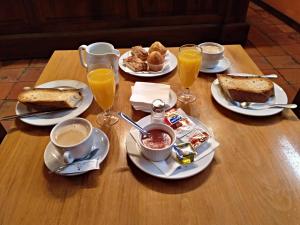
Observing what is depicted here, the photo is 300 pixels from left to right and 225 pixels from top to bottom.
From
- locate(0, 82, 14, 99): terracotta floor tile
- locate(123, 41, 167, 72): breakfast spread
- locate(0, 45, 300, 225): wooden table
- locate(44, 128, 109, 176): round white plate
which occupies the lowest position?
locate(0, 82, 14, 99): terracotta floor tile

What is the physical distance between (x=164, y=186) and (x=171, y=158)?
83 mm

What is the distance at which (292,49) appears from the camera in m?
2.78

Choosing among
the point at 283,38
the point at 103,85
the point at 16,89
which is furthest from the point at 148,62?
the point at 283,38

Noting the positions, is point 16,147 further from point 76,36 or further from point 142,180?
point 76,36

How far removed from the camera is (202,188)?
2.08ft

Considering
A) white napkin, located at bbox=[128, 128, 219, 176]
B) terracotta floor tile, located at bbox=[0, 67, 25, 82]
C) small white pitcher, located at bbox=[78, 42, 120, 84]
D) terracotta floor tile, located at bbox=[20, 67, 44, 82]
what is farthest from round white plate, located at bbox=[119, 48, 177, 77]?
terracotta floor tile, located at bbox=[0, 67, 25, 82]

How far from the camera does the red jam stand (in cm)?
68

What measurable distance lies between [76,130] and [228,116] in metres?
0.52

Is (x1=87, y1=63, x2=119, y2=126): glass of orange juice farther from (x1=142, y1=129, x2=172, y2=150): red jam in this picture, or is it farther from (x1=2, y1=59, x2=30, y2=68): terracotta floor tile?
(x1=2, y1=59, x2=30, y2=68): terracotta floor tile

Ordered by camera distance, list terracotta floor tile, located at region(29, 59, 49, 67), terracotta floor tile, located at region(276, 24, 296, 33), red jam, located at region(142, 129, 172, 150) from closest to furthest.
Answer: red jam, located at region(142, 129, 172, 150)
terracotta floor tile, located at region(29, 59, 49, 67)
terracotta floor tile, located at region(276, 24, 296, 33)

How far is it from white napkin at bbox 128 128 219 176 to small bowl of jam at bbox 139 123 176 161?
16 millimetres

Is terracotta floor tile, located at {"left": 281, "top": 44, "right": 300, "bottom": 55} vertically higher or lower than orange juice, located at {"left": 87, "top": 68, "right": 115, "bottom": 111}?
lower

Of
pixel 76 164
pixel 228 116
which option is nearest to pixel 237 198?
pixel 228 116

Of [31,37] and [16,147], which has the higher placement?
[16,147]
